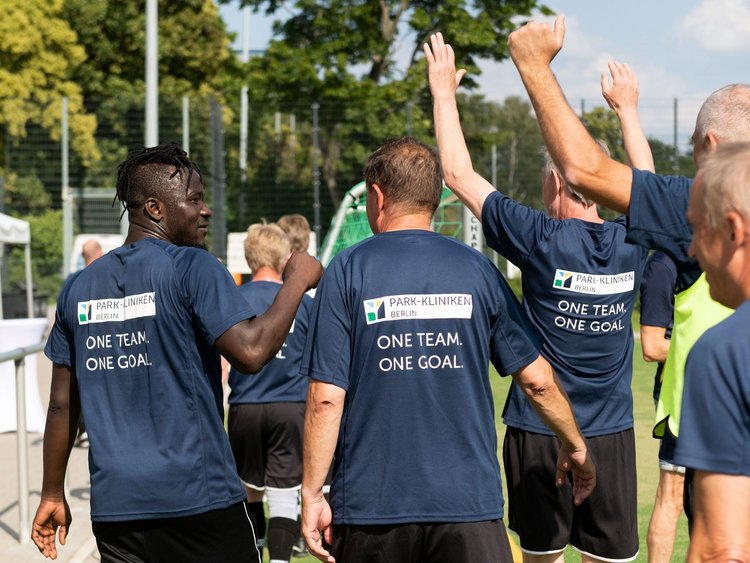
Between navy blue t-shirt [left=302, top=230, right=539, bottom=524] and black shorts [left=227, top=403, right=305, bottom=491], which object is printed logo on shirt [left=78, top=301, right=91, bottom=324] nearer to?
navy blue t-shirt [left=302, top=230, right=539, bottom=524]

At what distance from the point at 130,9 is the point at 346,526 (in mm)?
39802

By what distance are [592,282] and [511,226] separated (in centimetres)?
72

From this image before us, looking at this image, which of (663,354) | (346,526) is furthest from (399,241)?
(663,354)

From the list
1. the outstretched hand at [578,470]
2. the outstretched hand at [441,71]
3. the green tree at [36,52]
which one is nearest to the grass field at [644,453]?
the outstretched hand at [578,470]

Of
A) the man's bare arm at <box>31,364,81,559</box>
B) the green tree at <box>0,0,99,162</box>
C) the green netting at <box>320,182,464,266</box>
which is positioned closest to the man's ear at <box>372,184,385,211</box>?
the man's bare arm at <box>31,364,81,559</box>

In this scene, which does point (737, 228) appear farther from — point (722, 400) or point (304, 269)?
point (304, 269)

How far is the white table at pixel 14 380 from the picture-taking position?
8.84m

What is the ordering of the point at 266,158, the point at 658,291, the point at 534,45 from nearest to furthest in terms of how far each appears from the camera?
the point at 534,45
the point at 658,291
the point at 266,158

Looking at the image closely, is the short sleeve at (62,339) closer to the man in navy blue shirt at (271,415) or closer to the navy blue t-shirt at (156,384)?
the navy blue t-shirt at (156,384)

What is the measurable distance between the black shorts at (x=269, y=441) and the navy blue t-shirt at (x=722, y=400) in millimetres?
4933

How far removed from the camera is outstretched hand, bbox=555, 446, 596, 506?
13.8 ft

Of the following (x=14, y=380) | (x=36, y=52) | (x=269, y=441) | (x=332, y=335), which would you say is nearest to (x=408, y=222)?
(x=332, y=335)

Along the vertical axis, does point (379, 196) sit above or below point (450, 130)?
below

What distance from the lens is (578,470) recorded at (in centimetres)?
430
